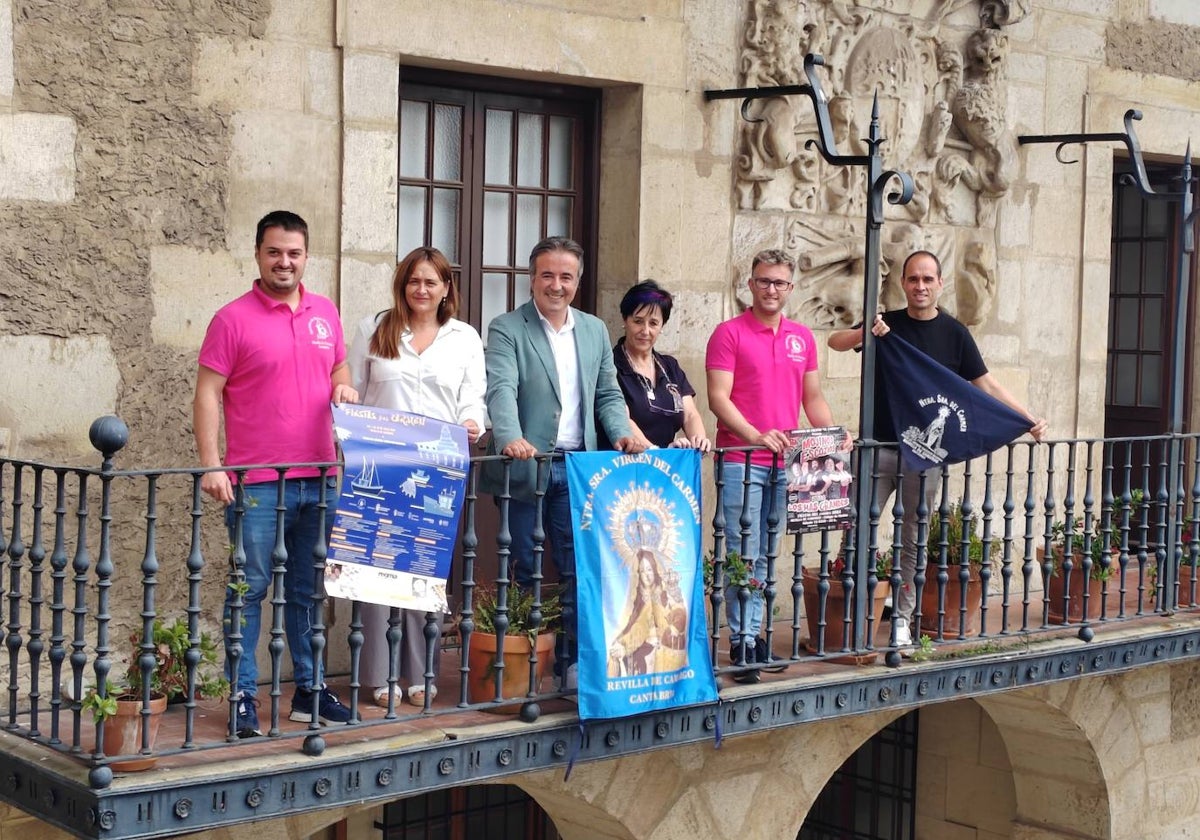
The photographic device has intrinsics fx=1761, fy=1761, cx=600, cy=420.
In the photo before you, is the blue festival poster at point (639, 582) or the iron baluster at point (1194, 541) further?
the iron baluster at point (1194, 541)

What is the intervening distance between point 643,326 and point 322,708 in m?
1.86

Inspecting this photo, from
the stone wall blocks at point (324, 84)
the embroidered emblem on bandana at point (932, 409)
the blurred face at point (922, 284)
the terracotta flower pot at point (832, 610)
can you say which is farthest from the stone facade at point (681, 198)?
the embroidered emblem on bandana at point (932, 409)

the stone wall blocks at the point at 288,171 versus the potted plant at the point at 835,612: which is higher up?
the stone wall blocks at the point at 288,171

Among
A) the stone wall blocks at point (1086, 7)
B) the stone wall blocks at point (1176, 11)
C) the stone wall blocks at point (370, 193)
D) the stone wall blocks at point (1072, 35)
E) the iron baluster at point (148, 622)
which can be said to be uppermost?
the stone wall blocks at point (1176, 11)

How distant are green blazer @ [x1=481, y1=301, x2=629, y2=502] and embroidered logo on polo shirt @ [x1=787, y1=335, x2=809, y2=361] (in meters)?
0.91

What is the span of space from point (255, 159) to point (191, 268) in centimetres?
49

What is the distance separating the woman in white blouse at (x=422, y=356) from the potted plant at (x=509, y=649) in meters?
0.19

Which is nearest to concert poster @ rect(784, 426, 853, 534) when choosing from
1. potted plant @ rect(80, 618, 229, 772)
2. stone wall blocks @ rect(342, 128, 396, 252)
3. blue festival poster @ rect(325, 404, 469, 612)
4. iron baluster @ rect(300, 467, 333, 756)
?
blue festival poster @ rect(325, 404, 469, 612)

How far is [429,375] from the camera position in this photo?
591 cm

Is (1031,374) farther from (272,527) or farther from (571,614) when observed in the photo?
(272,527)

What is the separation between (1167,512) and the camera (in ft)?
28.2

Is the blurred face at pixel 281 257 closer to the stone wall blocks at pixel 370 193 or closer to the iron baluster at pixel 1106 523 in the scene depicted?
the stone wall blocks at pixel 370 193

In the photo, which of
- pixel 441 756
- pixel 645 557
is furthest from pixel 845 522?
pixel 441 756

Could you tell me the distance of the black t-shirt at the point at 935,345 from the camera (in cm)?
735
